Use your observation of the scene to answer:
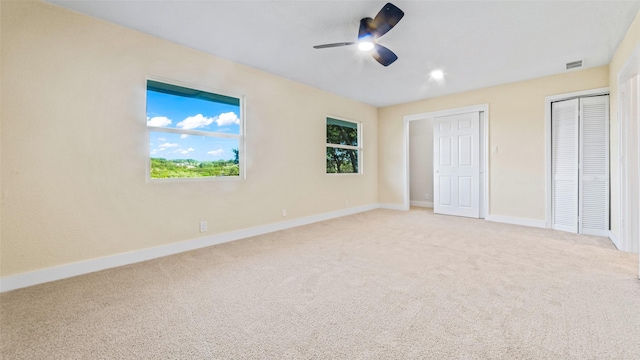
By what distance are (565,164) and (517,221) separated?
1160mm

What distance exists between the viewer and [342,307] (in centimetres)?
195

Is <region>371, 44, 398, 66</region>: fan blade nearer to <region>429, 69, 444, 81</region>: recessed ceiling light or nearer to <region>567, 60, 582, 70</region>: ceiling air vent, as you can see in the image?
<region>429, 69, 444, 81</region>: recessed ceiling light

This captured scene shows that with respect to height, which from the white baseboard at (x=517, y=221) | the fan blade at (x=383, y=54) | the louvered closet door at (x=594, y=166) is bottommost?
the white baseboard at (x=517, y=221)

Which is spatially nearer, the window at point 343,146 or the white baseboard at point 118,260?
the white baseboard at point 118,260

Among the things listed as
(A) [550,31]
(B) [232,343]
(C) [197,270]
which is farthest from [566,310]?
(C) [197,270]

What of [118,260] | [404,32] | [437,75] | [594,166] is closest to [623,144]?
[594,166]

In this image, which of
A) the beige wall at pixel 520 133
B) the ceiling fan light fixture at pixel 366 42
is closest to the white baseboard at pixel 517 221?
the beige wall at pixel 520 133

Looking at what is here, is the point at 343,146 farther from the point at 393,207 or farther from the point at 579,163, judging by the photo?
the point at 579,163

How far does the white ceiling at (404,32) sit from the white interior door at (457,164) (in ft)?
4.28

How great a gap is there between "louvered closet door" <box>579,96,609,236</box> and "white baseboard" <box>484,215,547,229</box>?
0.49 metres

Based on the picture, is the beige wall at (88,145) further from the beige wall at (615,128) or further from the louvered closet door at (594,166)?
the louvered closet door at (594,166)

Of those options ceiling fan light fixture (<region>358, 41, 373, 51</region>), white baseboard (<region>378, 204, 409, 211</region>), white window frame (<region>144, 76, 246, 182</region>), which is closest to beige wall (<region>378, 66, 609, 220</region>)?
white baseboard (<region>378, 204, 409, 211</region>)

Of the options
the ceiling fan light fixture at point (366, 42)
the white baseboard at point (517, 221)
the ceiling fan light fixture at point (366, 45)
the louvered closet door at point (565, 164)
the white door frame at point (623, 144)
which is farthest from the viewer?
the white baseboard at point (517, 221)

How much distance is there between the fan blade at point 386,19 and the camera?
2.26 metres
